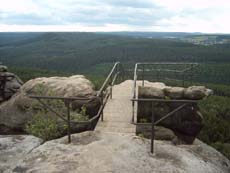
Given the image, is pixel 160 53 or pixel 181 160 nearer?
pixel 181 160

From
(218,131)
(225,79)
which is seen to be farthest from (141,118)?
(225,79)

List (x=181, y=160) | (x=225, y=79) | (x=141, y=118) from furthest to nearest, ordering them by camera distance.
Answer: (x=225, y=79) < (x=141, y=118) < (x=181, y=160)

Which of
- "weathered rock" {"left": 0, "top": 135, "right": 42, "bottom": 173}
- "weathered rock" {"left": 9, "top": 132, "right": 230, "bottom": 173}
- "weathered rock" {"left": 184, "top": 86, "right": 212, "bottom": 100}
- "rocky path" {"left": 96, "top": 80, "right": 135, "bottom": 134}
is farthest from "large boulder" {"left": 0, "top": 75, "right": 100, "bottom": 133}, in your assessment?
"weathered rock" {"left": 9, "top": 132, "right": 230, "bottom": 173}

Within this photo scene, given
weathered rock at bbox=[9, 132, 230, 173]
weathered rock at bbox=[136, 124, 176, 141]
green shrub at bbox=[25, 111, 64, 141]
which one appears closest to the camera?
weathered rock at bbox=[9, 132, 230, 173]

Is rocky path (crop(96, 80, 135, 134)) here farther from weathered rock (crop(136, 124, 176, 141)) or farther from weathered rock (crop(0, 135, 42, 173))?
weathered rock (crop(0, 135, 42, 173))

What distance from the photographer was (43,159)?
7242 mm

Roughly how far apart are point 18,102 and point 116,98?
158 inches

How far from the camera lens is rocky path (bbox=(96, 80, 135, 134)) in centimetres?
998

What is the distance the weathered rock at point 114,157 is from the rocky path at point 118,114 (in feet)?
4.53

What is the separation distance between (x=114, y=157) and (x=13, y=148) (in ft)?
8.59

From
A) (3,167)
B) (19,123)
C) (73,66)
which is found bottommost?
(73,66)

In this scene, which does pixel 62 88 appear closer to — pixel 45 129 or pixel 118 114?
pixel 118 114

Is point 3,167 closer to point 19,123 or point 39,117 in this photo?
point 39,117

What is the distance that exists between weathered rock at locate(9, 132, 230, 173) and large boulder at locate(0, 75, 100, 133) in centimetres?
382
